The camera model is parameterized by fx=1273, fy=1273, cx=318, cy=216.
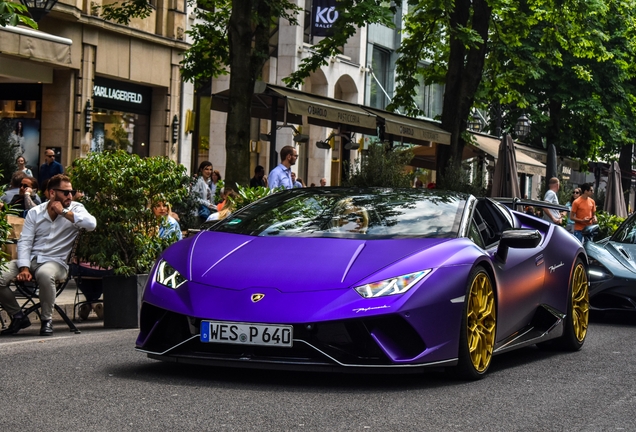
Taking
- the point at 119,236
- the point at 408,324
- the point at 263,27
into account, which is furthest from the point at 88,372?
the point at 263,27

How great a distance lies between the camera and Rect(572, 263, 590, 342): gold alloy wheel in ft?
33.4

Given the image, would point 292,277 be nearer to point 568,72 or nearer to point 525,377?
point 525,377

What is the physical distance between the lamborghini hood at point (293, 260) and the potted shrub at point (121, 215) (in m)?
4.03

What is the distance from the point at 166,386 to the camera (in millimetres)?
7070

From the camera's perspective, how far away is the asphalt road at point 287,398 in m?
6.04

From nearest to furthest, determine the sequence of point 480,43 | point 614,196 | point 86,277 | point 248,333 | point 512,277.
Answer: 1. point 248,333
2. point 512,277
3. point 86,277
4. point 480,43
5. point 614,196

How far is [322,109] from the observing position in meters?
20.3

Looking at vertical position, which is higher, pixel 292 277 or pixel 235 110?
pixel 235 110

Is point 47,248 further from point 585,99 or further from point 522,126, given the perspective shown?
point 585,99

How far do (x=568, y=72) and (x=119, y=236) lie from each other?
34302 mm

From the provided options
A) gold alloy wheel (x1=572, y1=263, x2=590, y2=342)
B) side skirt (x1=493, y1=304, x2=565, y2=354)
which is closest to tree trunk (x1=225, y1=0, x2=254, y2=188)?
gold alloy wheel (x1=572, y1=263, x2=590, y2=342)

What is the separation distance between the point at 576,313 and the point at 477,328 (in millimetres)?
2583

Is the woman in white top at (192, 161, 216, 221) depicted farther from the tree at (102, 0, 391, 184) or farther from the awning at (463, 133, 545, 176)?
the awning at (463, 133, 545, 176)

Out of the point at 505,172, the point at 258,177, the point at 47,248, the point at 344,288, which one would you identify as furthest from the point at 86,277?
the point at 505,172
